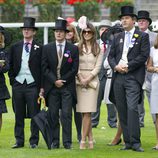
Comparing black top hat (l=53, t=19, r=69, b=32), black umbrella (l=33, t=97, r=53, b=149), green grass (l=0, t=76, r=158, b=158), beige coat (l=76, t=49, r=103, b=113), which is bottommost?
green grass (l=0, t=76, r=158, b=158)

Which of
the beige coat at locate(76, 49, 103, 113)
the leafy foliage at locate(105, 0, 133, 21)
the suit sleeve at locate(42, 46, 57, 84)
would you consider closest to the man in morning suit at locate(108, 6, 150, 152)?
the beige coat at locate(76, 49, 103, 113)

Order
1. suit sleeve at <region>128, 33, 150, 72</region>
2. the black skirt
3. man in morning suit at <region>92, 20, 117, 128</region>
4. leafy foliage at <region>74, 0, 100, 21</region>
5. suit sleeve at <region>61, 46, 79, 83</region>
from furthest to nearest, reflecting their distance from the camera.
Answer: leafy foliage at <region>74, 0, 100, 21</region>
man in morning suit at <region>92, 20, 117, 128</region>
the black skirt
suit sleeve at <region>61, 46, 79, 83</region>
suit sleeve at <region>128, 33, 150, 72</region>

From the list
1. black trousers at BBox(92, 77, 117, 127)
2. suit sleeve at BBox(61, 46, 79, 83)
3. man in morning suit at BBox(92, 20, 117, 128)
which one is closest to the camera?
suit sleeve at BBox(61, 46, 79, 83)

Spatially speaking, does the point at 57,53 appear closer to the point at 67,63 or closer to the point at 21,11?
the point at 67,63

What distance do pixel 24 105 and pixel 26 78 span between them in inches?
18.9

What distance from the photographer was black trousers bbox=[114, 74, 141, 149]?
46.4 ft

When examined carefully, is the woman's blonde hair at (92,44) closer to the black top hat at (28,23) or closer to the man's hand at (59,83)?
the man's hand at (59,83)

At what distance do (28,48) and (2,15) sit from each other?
21.9m

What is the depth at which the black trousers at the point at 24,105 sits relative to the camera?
Answer: 47.3ft

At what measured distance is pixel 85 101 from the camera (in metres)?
14.5

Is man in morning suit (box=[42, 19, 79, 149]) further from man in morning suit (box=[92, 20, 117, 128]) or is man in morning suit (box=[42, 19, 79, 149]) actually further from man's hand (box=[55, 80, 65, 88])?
man in morning suit (box=[92, 20, 117, 128])

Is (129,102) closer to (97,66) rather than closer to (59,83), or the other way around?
(97,66)

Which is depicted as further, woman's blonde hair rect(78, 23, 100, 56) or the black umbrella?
woman's blonde hair rect(78, 23, 100, 56)

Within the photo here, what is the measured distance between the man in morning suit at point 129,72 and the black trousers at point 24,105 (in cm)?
135
